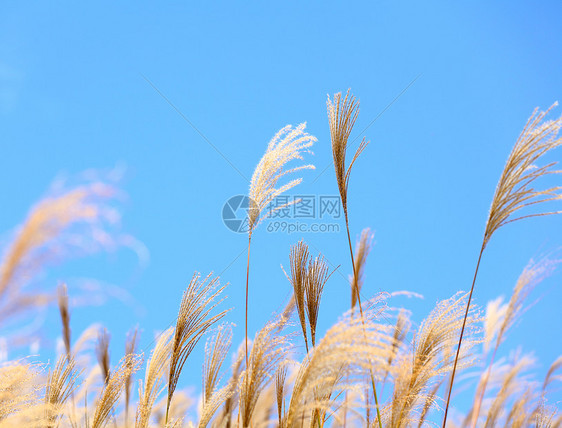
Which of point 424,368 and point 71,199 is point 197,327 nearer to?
point 424,368

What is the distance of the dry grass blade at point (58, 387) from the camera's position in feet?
8.81

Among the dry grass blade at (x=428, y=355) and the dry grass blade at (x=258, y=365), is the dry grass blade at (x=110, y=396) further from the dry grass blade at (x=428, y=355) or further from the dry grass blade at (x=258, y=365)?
the dry grass blade at (x=428, y=355)

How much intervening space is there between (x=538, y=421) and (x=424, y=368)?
72.1 inches

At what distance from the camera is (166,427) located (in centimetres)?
223

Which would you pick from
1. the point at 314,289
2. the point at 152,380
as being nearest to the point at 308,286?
the point at 314,289

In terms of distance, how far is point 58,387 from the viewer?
2738 millimetres

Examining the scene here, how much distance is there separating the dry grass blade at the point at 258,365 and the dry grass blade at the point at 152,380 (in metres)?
0.71

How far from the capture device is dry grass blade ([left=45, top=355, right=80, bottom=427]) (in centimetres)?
269

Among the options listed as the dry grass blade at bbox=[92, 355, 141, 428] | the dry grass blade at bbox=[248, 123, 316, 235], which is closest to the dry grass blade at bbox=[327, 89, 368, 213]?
the dry grass blade at bbox=[248, 123, 316, 235]

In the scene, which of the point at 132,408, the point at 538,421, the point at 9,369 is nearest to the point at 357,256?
the point at 538,421

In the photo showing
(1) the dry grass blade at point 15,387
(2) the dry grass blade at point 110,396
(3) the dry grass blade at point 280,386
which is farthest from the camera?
(3) the dry grass blade at point 280,386

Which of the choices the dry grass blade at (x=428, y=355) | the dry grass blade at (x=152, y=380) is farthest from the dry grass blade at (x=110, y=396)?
the dry grass blade at (x=428, y=355)

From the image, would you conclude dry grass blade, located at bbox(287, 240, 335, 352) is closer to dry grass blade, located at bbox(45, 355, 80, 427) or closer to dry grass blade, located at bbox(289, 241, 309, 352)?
dry grass blade, located at bbox(289, 241, 309, 352)

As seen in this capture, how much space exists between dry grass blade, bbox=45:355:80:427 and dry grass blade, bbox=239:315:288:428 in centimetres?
142
